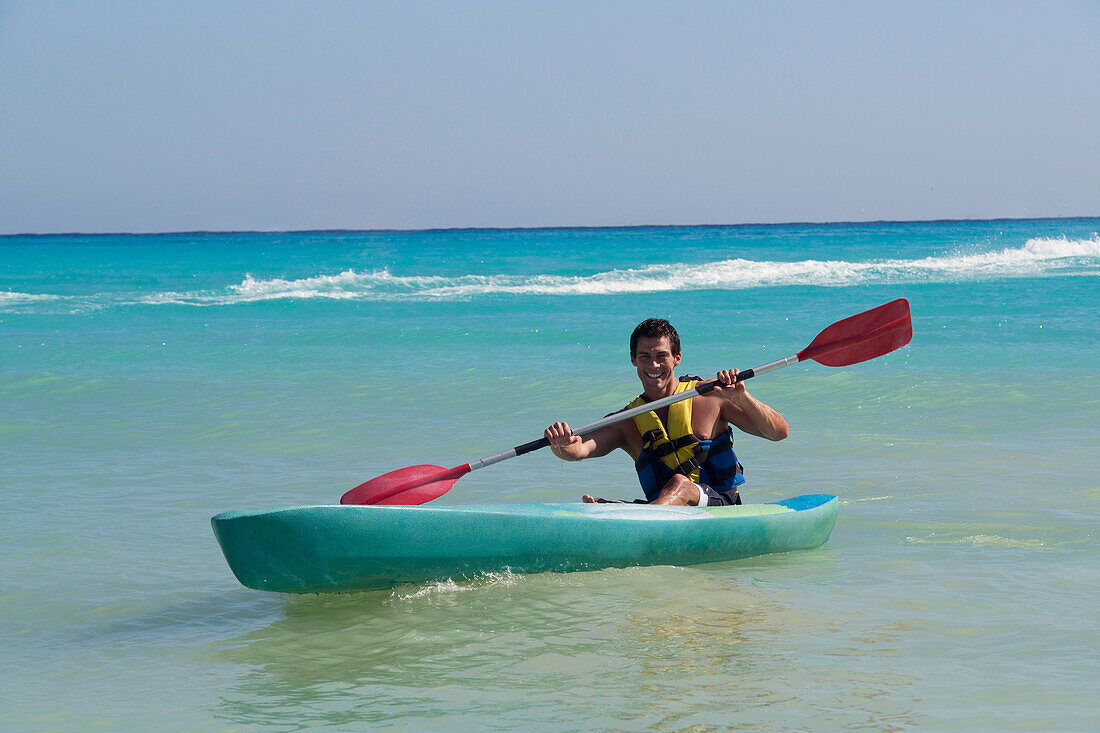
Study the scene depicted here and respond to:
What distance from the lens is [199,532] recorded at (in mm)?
5082

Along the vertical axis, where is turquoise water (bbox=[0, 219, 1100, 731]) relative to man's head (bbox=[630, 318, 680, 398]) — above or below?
below

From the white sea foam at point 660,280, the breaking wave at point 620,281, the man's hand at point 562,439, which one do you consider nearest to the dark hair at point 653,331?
the man's hand at point 562,439

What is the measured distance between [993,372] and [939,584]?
6.50 metres

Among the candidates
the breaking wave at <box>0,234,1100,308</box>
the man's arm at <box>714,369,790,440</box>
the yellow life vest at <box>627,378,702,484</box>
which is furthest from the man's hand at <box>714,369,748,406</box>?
the breaking wave at <box>0,234,1100,308</box>

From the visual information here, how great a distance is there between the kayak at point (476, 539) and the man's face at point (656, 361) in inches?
19.8

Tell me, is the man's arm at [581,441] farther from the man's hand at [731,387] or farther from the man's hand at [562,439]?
the man's hand at [731,387]

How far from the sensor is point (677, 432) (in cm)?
451

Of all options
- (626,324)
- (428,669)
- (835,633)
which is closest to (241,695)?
(428,669)

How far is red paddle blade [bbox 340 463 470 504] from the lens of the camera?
4250mm

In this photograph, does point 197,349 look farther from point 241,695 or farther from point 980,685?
point 980,685

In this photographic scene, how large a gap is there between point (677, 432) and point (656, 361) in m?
0.31

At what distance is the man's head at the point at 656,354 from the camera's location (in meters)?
4.38

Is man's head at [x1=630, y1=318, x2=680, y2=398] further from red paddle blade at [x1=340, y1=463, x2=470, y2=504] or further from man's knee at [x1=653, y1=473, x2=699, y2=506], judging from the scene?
red paddle blade at [x1=340, y1=463, x2=470, y2=504]

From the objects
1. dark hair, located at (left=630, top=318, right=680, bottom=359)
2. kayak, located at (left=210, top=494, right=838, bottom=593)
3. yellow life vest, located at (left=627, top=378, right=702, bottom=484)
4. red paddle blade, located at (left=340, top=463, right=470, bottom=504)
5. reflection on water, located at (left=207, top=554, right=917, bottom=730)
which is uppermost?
dark hair, located at (left=630, top=318, right=680, bottom=359)
